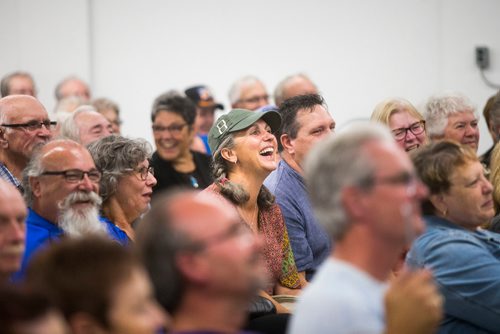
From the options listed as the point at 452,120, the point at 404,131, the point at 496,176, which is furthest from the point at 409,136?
the point at 496,176

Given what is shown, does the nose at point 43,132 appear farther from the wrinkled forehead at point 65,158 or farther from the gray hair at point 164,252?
the gray hair at point 164,252

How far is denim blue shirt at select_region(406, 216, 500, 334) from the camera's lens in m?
2.82

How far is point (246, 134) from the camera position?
3.85m

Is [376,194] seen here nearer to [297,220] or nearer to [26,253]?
[26,253]

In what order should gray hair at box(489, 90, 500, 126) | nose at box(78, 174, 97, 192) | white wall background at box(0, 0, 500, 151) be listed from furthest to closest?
1. white wall background at box(0, 0, 500, 151)
2. gray hair at box(489, 90, 500, 126)
3. nose at box(78, 174, 97, 192)

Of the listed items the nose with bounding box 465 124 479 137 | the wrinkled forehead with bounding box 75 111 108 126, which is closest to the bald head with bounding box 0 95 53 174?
the wrinkled forehead with bounding box 75 111 108 126

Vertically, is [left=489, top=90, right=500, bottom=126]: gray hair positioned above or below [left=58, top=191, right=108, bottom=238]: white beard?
above

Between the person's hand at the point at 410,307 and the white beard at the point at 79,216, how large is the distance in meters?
1.36

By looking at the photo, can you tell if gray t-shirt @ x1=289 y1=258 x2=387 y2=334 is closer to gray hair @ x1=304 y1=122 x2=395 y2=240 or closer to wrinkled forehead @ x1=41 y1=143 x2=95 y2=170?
gray hair @ x1=304 y1=122 x2=395 y2=240

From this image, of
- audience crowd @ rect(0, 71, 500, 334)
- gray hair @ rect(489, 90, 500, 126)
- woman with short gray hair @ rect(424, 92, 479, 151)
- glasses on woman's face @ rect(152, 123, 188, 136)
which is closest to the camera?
audience crowd @ rect(0, 71, 500, 334)

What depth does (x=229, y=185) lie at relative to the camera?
11.9ft

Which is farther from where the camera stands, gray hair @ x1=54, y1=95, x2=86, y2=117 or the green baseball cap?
gray hair @ x1=54, y1=95, x2=86, y2=117

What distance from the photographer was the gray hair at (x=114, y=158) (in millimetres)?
3680

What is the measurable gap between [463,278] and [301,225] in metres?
1.09
